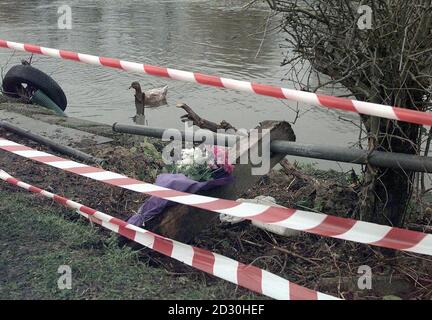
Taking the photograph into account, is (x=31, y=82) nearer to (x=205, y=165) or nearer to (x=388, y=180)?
(x=205, y=165)

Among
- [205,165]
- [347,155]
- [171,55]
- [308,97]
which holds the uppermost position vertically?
[308,97]

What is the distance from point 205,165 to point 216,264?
85 centimetres

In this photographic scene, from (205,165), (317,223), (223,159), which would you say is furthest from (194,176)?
(317,223)

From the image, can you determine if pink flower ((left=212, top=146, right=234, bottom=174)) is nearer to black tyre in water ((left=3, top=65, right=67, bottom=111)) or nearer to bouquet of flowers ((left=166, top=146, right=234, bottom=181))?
bouquet of flowers ((left=166, top=146, right=234, bottom=181))

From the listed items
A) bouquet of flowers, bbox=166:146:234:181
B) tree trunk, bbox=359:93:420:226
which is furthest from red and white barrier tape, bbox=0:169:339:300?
tree trunk, bbox=359:93:420:226

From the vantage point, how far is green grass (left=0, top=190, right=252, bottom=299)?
3225 millimetres

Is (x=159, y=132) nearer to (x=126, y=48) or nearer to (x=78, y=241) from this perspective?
(x=78, y=241)

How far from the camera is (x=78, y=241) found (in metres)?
3.83

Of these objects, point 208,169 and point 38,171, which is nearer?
point 208,169

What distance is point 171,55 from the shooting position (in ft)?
38.3

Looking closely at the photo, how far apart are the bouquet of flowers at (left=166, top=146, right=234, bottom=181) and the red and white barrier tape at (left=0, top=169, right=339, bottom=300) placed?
0.57 meters

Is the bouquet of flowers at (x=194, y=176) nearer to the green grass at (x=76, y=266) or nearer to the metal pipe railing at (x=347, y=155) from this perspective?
the metal pipe railing at (x=347, y=155)

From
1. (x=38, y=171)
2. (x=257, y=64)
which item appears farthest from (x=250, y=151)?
(x=257, y=64)

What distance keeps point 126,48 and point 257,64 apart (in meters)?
3.12
